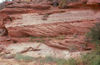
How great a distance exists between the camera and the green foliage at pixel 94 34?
32.2ft

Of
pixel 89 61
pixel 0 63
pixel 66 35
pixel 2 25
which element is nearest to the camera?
pixel 89 61

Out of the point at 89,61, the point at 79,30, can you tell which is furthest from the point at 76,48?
the point at 89,61

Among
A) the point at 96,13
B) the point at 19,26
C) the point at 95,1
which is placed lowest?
the point at 19,26

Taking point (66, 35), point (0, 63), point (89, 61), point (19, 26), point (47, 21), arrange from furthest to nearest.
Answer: point (19, 26) < point (47, 21) < point (66, 35) < point (0, 63) < point (89, 61)

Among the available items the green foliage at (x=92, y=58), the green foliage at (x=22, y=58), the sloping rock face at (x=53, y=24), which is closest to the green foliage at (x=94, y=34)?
the sloping rock face at (x=53, y=24)

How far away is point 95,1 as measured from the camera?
10289 mm

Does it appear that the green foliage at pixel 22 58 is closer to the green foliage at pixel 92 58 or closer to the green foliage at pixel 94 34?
the green foliage at pixel 92 58

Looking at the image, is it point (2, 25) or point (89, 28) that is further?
point (2, 25)

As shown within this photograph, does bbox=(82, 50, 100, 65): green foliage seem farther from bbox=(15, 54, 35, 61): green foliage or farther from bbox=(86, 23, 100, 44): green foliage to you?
bbox=(15, 54, 35, 61): green foliage

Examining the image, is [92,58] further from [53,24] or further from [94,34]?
[53,24]

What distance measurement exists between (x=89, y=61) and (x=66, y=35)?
11.3ft

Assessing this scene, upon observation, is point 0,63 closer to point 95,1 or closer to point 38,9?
point 38,9

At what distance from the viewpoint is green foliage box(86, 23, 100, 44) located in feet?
32.2

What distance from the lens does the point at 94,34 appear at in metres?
9.85
